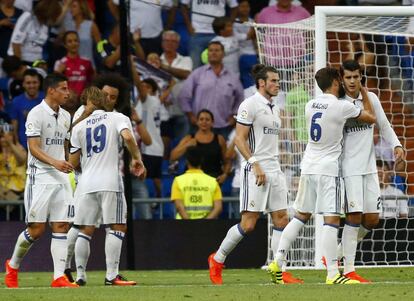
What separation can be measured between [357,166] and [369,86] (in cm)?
562

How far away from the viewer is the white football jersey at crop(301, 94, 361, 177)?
1238cm

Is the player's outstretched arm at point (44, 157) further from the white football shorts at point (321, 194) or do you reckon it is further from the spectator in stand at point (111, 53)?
the spectator in stand at point (111, 53)

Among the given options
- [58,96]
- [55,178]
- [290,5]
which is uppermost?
[290,5]

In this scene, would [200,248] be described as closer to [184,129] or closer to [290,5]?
[184,129]

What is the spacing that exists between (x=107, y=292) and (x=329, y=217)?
7.68 ft

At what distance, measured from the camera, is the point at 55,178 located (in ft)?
42.4

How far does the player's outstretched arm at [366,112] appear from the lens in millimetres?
12469

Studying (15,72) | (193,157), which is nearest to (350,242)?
(193,157)

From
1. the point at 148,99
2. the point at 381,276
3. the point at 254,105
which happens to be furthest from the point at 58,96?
the point at 148,99

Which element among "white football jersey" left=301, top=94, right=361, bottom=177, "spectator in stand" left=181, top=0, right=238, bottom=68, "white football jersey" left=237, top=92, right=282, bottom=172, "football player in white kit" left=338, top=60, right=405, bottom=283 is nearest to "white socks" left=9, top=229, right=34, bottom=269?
"white football jersey" left=237, top=92, right=282, bottom=172

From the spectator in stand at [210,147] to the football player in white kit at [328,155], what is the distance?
5643mm

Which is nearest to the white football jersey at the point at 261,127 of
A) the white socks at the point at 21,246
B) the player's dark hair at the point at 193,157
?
the white socks at the point at 21,246

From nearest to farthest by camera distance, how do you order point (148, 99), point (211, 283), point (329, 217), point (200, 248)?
point (329, 217)
point (211, 283)
point (200, 248)
point (148, 99)

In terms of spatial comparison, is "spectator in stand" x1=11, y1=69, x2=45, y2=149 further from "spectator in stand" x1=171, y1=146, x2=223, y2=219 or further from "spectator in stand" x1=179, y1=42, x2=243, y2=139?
"spectator in stand" x1=171, y1=146, x2=223, y2=219
